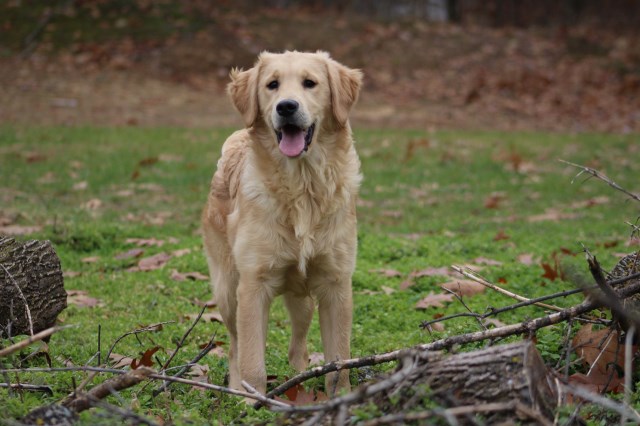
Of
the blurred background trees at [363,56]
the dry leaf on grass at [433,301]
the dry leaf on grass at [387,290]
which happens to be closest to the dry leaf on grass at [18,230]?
the dry leaf on grass at [387,290]

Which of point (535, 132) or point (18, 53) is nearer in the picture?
point (535, 132)

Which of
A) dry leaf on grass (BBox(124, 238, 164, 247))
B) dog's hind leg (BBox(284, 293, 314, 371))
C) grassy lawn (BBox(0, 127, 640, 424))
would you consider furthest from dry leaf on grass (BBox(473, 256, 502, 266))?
dry leaf on grass (BBox(124, 238, 164, 247))

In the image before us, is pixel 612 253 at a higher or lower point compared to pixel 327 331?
lower

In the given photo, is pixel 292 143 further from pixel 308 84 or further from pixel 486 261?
pixel 486 261

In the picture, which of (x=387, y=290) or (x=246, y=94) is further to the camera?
(x=387, y=290)

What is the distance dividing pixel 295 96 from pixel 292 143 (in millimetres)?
274

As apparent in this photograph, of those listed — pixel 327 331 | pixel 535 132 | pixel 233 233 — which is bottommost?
pixel 535 132

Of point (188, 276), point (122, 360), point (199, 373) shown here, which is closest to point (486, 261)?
point (188, 276)

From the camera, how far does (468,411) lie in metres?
2.86

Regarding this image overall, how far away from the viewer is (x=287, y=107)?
471 cm

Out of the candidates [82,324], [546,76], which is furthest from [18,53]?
[82,324]

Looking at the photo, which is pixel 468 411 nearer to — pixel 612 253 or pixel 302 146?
pixel 302 146

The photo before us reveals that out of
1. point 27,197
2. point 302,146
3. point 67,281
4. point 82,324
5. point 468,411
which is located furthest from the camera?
point 27,197

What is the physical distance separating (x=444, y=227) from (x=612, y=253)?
219cm
